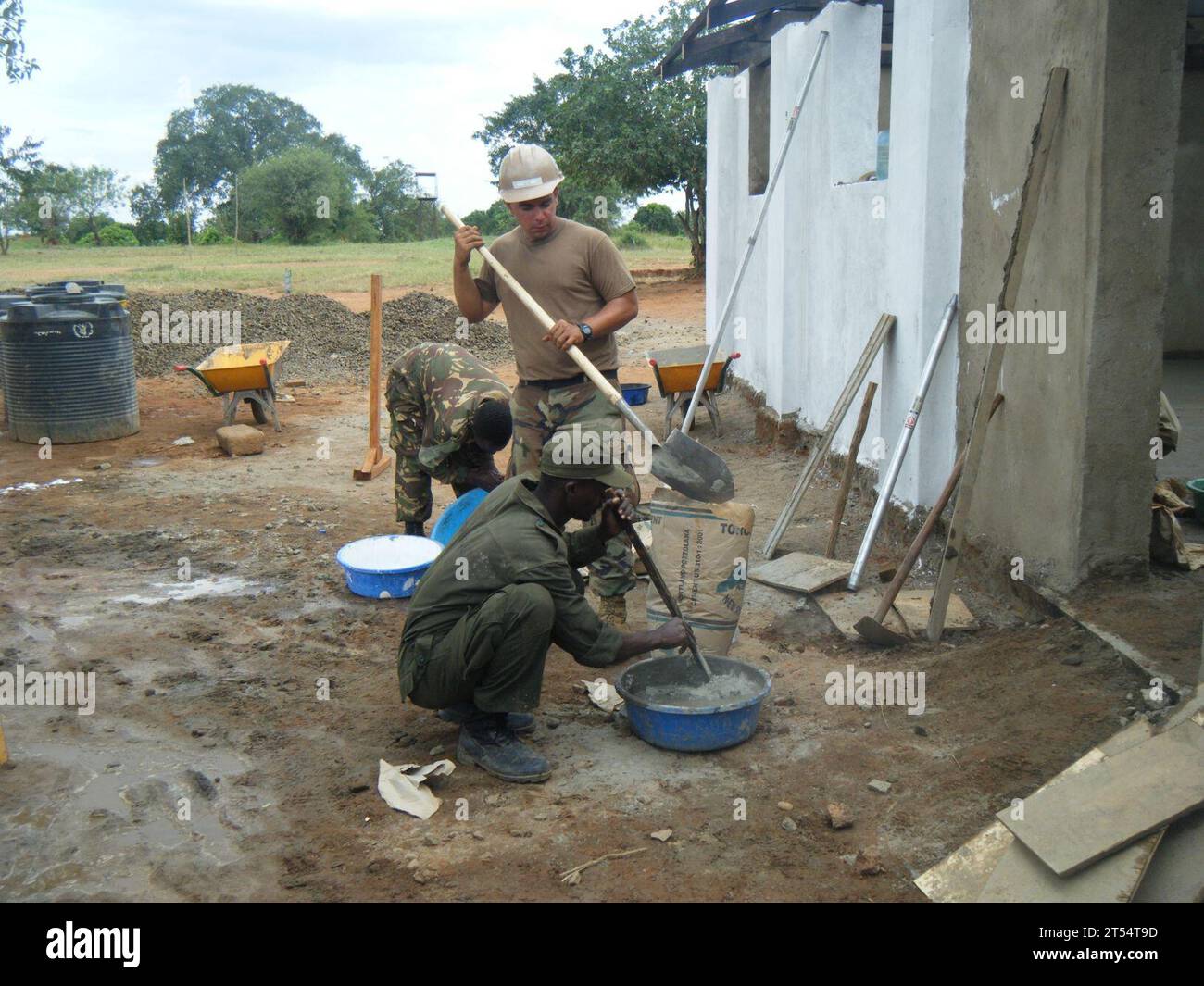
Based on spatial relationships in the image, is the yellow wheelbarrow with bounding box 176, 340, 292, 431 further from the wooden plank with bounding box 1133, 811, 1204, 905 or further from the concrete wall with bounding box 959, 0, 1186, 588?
the wooden plank with bounding box 1133, 811, 1204, 905

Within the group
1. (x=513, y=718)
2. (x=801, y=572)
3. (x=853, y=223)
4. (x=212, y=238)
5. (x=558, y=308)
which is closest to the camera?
(x=513, y=718)

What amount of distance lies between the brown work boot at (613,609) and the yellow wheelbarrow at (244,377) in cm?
574

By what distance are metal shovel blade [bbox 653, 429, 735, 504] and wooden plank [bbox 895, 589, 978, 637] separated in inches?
39.4

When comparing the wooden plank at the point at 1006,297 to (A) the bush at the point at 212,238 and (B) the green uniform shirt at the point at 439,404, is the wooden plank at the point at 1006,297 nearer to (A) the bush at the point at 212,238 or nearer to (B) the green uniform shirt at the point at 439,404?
(B) the green uniform shirt at the point at 439,404

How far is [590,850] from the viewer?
3.08 m

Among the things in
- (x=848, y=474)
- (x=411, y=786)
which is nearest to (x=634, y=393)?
(x=848, y=474)

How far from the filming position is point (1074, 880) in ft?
8.19

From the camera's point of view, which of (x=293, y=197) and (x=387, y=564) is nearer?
(x=387, y=564)

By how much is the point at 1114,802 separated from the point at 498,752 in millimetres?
1841

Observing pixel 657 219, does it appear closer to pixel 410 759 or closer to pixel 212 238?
pixel 212 238

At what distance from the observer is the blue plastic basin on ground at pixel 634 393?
31.6 ft

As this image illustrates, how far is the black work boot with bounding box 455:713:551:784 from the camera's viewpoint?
3.49 m

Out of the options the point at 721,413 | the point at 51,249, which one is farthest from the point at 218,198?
the point at 721,413

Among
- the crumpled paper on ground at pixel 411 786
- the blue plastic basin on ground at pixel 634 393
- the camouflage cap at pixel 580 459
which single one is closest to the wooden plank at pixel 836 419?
the camouflage cap at pixel 580 459
